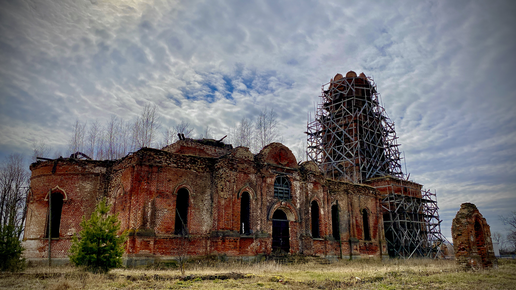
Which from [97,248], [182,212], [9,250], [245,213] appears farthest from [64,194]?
[245,213]

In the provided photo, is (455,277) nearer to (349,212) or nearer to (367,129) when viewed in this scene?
(349,212)

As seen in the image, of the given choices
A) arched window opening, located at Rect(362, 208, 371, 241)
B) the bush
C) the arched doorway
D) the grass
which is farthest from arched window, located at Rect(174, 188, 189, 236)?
arched window opening, located at Rect(362, 208, 371, 241)

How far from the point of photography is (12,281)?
10570 mm

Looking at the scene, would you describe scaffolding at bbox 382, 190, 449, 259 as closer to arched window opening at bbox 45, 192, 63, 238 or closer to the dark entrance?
the dark entrance

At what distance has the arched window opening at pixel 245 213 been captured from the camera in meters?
18.6

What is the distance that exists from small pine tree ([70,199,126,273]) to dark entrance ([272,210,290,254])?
30.8 feet

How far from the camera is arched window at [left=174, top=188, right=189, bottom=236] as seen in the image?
669 inches

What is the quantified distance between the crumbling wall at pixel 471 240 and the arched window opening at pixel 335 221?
8002mm

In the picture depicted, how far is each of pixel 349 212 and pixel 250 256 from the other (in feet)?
31.8

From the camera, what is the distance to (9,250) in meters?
12.8

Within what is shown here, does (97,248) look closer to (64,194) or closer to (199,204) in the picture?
(199,204)

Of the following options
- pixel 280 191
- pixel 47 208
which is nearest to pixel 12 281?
pixel 47 208

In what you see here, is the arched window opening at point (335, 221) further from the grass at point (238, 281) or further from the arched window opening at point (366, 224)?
the grass at point (238, 281)

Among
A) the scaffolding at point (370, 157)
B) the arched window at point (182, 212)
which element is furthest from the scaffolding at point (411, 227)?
the arched window at point (182, 212)
